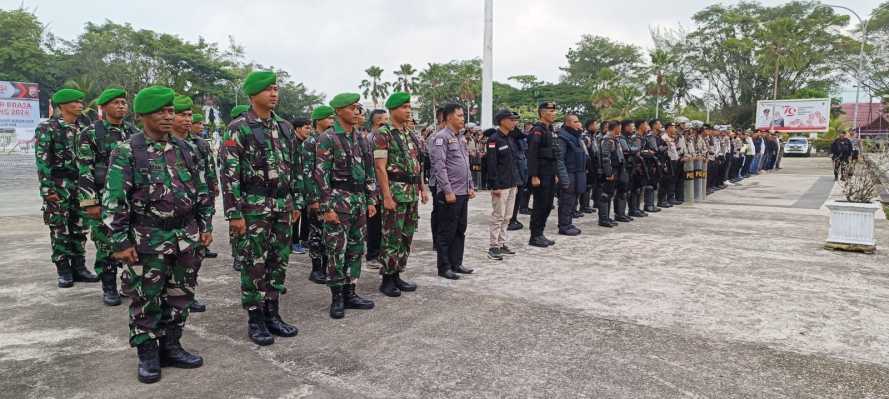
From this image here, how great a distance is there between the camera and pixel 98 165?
15.2ft

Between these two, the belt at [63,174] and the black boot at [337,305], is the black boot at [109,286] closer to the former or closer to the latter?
the belt at [63,174]

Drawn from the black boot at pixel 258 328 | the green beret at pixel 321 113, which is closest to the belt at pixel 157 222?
→ the black boot at pixel 258 328

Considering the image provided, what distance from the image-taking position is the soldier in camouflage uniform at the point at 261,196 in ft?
11.8

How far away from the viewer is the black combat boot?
5.33 meters

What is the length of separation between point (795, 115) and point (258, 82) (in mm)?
43242

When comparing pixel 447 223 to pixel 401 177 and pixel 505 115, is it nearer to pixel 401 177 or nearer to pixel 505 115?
pixel 401 177

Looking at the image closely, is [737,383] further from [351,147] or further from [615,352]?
[351,147]

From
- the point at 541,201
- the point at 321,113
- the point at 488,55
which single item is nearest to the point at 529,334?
the point at 321,113

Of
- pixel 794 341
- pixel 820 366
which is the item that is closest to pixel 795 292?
pixel 794 341

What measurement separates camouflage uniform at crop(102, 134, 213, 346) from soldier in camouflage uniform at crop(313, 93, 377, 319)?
1.06 metres

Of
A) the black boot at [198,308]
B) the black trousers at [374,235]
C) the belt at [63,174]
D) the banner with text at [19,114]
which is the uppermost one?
the banner with text at [19,114]

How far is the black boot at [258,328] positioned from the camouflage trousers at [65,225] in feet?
8.15

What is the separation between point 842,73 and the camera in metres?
44.0

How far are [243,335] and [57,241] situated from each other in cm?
254
